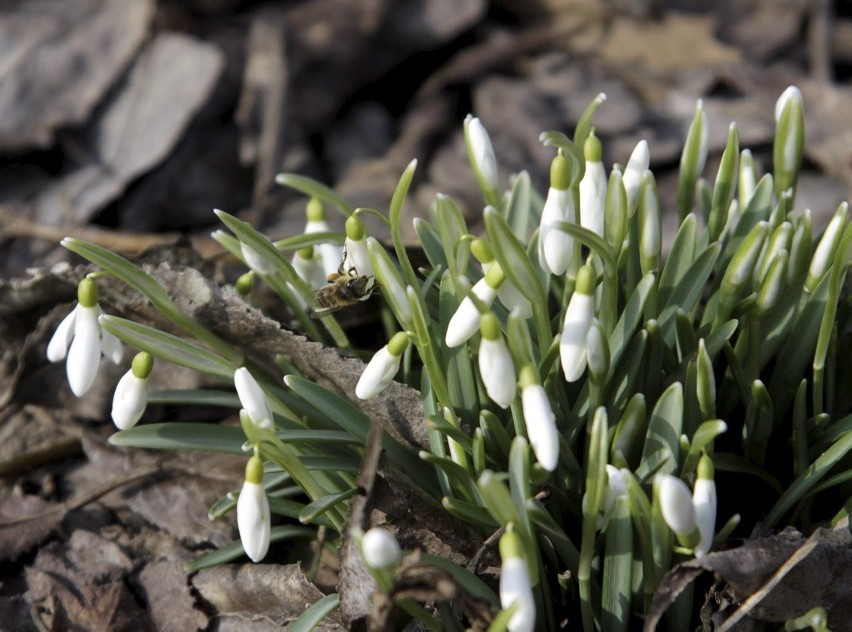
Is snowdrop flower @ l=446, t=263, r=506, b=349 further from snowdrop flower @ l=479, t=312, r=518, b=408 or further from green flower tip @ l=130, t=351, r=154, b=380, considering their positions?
green flower tip @ l=130, t=351, r=154, b=380

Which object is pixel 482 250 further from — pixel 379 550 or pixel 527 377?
pixel 379 550

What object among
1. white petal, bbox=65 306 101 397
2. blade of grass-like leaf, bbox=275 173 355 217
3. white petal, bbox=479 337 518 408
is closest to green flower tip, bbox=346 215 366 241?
blade of grass-like leaf, bbox=275 173 355 217

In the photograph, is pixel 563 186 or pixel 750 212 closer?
pixel 563 186

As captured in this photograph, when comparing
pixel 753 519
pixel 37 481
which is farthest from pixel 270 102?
pixel 753 519

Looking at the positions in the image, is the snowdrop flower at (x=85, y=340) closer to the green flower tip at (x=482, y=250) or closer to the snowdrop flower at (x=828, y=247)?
the green flower tip at (x=482, y=250)

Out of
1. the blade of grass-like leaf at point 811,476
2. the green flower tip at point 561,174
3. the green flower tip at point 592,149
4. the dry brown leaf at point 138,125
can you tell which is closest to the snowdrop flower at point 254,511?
the green flower tip at point 561,174

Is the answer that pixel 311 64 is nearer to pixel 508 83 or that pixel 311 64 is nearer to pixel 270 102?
pixel 270 102
